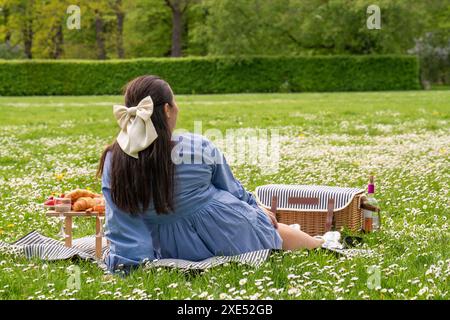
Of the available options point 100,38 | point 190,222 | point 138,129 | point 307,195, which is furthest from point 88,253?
point 100,38

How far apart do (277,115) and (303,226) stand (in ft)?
42.6

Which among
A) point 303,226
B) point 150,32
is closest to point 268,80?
point 150,32

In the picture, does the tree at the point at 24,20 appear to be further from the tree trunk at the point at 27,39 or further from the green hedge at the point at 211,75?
the green hedge at the point at 211,75

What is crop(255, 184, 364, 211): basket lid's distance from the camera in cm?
723

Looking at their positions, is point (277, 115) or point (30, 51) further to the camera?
point (30, 51)

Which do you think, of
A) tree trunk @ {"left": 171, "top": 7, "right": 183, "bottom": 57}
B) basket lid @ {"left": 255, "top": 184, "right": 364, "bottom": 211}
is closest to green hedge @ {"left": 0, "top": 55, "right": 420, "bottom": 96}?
tree trunk @ {"left": 171, "top": 7, "right": 183, "bottom": 57}

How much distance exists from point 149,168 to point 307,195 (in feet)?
7.71

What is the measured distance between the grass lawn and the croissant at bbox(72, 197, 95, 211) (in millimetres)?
586

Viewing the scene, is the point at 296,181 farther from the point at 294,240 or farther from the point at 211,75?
the point at 211,75

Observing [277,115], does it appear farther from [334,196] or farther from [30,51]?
[30,51]

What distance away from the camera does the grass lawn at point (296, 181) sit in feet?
16.4

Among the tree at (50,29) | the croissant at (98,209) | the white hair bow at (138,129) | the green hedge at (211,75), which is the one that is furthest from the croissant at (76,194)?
the tree at (50,29)

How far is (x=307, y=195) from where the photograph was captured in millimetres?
7379
